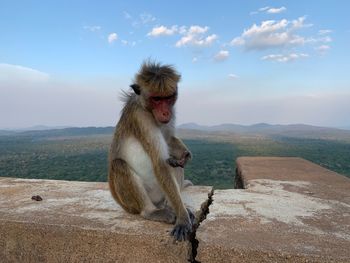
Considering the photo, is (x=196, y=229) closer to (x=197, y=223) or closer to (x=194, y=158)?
(x=197, y=223)

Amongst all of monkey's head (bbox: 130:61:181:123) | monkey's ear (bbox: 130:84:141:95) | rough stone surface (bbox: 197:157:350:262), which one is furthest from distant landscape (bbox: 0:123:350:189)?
rough stone surface (bbox: 197:157:350:262)

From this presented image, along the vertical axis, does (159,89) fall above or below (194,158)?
above

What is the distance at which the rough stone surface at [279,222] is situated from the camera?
2.27 metres

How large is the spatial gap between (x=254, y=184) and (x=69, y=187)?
1985mm

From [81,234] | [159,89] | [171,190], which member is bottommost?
[81,234]

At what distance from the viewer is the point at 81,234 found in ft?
8.63

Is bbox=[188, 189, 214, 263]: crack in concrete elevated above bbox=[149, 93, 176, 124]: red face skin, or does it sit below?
below

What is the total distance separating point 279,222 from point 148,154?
111 cm

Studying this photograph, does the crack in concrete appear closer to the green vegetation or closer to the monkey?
the monkey

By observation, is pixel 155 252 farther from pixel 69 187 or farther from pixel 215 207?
pixel 69 187

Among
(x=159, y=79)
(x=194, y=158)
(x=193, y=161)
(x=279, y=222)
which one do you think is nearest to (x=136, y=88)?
(x=159, y=79)

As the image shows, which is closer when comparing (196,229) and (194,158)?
(196,229)

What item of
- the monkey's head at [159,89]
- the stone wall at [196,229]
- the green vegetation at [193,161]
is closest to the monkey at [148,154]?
the monkey's head at [159,89]

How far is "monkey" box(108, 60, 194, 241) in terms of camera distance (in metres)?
2.82
